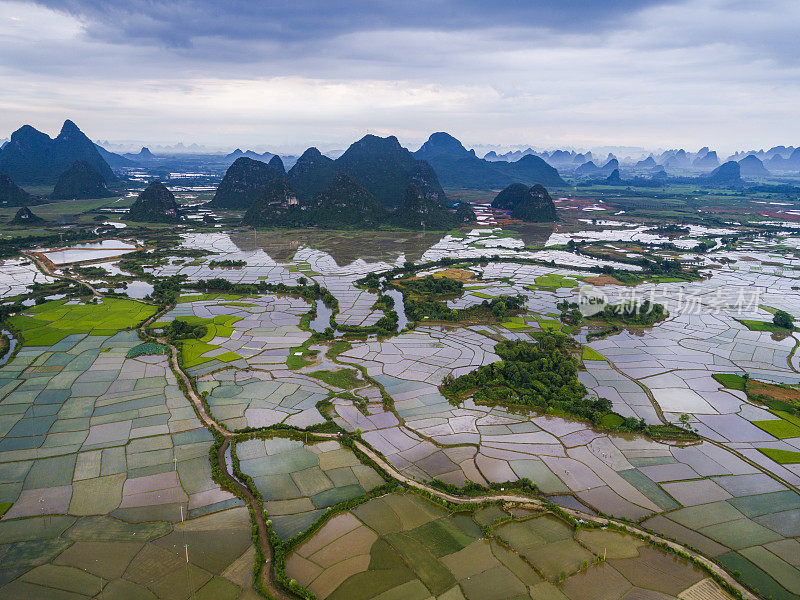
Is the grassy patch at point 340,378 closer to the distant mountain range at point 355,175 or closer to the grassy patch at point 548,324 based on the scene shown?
the grassy patch at point 548,324

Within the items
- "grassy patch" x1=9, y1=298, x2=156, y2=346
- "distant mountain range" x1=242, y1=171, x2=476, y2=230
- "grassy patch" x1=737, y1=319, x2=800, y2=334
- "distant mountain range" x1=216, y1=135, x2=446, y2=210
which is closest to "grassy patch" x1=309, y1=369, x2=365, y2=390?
"grassy patch" x1=9, y1=298, x2=156, y2=346

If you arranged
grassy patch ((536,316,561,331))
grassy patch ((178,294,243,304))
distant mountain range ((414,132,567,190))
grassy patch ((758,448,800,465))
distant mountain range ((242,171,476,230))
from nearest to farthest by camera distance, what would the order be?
1. grassy patch ((758,448,800,465))
2. grassy patch ((536,316,561,331))
3. grassy patch ((178,294,243,304))
4. distant mountain range ((242,171,476,230))
5. distant mountain range ((414,132,567,190))

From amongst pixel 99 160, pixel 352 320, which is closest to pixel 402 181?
pixel 352 320

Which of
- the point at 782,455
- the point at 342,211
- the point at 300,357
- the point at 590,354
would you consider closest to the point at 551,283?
the point at 590,354

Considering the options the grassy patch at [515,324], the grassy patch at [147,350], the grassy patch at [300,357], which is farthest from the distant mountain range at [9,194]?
the grassy patch at [515,324]

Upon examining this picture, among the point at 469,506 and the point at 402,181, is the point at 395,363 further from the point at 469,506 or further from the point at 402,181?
the point at 402,181

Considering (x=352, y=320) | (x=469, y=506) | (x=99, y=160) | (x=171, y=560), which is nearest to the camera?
(x=171, y=560)

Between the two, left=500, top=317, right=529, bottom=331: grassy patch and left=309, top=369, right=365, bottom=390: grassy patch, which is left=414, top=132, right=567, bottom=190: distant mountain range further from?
left=309, top=369, right=365, bottom=390: grassy patch
